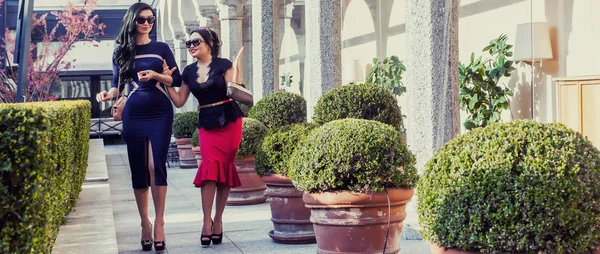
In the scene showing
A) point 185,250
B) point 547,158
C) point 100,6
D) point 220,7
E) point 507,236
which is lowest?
point 185,250

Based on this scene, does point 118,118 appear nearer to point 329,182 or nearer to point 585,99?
point 329,182

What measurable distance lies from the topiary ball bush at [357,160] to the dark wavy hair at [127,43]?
1464 millimetres

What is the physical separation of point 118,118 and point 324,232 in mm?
1630

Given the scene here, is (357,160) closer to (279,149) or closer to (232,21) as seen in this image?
(279,149)

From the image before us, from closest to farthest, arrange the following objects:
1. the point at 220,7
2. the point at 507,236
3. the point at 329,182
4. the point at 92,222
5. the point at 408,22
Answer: the point at 507,236, the point at 329,182, the point at 92,222, the point at 408,22, the point at 220,7

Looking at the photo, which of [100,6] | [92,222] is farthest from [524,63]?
[100,6]

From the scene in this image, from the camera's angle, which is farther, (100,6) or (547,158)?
(100,6)

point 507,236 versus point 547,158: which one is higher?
point 547,158

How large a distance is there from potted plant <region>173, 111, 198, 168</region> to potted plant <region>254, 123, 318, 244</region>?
26.0ft

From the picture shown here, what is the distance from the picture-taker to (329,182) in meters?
4.43

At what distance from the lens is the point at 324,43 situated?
8211 mm

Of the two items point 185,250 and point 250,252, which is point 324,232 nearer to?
point 250,252

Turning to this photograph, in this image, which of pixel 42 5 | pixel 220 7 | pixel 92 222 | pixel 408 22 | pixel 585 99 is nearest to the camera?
pixel 92 222

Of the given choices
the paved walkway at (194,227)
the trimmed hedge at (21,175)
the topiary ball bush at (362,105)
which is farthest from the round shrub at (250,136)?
the trimmed hedge at (21,175)
